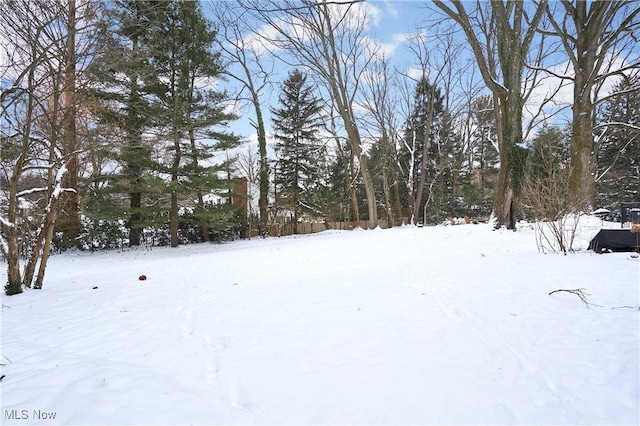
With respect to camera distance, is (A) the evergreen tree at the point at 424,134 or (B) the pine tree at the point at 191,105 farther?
(A) the evergreen tree at the point at 424,134

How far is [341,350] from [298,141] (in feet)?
66.7

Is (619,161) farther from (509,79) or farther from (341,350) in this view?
(341,350)

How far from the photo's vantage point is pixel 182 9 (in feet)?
45.0

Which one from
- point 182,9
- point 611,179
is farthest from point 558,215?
point 611,179

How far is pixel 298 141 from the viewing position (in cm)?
2220

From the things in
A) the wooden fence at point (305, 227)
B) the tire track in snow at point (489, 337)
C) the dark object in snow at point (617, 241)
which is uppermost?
the wooden fence at point (305, 227)

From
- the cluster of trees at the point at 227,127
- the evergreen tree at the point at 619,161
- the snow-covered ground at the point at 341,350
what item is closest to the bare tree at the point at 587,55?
the cluster of trees at the point at 227,127

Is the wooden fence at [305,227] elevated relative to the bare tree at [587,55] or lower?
lower

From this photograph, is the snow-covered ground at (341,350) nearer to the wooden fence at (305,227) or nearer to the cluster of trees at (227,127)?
the cluster of trees at (227,127)

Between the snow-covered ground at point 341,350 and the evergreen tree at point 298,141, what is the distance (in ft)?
55.3

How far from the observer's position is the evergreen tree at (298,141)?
22.0 metres

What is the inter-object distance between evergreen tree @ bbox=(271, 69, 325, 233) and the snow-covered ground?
1684cm

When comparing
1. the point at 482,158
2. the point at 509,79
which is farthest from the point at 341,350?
the point at 482,158

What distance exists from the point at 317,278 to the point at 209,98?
1142 cm
